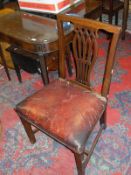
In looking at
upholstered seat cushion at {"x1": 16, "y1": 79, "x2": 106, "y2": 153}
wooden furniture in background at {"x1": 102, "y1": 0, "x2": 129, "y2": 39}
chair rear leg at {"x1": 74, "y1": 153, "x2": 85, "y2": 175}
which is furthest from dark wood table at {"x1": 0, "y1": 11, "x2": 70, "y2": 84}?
wooden furniture in background at {"x1": 102, "y1": 0, "x2": 129, "y2": 39}

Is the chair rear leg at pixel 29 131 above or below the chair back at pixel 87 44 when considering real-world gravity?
below

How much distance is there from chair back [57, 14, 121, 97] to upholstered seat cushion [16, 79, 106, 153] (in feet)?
0.38

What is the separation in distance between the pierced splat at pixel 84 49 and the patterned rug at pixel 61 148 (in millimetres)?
577

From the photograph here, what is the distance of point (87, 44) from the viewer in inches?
50.9

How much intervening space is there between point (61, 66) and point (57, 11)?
0.59m

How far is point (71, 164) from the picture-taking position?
1.53 meters

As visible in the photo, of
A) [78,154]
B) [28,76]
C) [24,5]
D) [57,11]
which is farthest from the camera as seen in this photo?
[28,76]

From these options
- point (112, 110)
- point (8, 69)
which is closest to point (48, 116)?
point (112, 110)

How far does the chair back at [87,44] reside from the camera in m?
1.17

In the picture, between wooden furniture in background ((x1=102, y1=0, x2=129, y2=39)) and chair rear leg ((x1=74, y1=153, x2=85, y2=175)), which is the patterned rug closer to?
chair rear leg ((x1=74, y1=153, x2=85, y2=175))

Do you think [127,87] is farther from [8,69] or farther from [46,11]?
[8,69]

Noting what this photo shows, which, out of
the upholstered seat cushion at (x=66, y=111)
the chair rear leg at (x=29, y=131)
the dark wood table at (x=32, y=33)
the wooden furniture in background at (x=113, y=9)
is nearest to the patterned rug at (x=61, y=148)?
the chair rear leg at (x=29, y=131)

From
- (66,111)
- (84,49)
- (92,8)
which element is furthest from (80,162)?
(92,8)

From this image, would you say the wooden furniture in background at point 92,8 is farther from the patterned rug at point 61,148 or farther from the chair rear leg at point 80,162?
the chair rear leg at point 80,162
